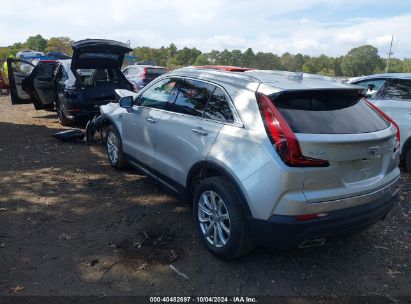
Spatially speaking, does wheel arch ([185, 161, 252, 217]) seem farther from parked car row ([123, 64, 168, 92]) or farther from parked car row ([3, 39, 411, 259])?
parked car row ([123, 64, 168, 92])

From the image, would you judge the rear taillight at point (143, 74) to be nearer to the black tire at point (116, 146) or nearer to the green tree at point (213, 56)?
the black tire at point (116, 146)

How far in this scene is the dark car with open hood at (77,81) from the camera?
330 inches

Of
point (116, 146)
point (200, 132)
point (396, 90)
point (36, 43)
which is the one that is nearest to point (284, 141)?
point (200, 132)

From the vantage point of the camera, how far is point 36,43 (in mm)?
95562

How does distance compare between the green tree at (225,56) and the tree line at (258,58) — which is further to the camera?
the green tree at (225,56)

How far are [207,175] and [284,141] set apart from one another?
105 cm

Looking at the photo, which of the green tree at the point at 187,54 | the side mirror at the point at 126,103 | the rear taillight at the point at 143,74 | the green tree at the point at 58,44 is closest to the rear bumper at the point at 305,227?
the side mirror at the point at 126,103

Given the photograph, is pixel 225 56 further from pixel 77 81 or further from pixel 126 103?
pixel 126 103

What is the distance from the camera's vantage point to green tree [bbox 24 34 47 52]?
92456 mm

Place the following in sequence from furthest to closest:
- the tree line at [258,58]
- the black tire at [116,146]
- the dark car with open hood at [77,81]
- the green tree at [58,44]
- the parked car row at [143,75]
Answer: the green tree at [58,44] < the tree line at [258,58] < the parked car row at [143,75] < the dark car with open hood at [77,81] < the black tire at [116,146]

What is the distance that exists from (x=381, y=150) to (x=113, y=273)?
2518mm

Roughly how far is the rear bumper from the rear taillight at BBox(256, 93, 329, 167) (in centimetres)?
42

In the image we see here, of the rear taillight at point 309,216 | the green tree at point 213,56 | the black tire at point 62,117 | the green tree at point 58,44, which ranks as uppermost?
the green tree at point 58,44

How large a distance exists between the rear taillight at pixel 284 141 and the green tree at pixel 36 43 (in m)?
98.2
